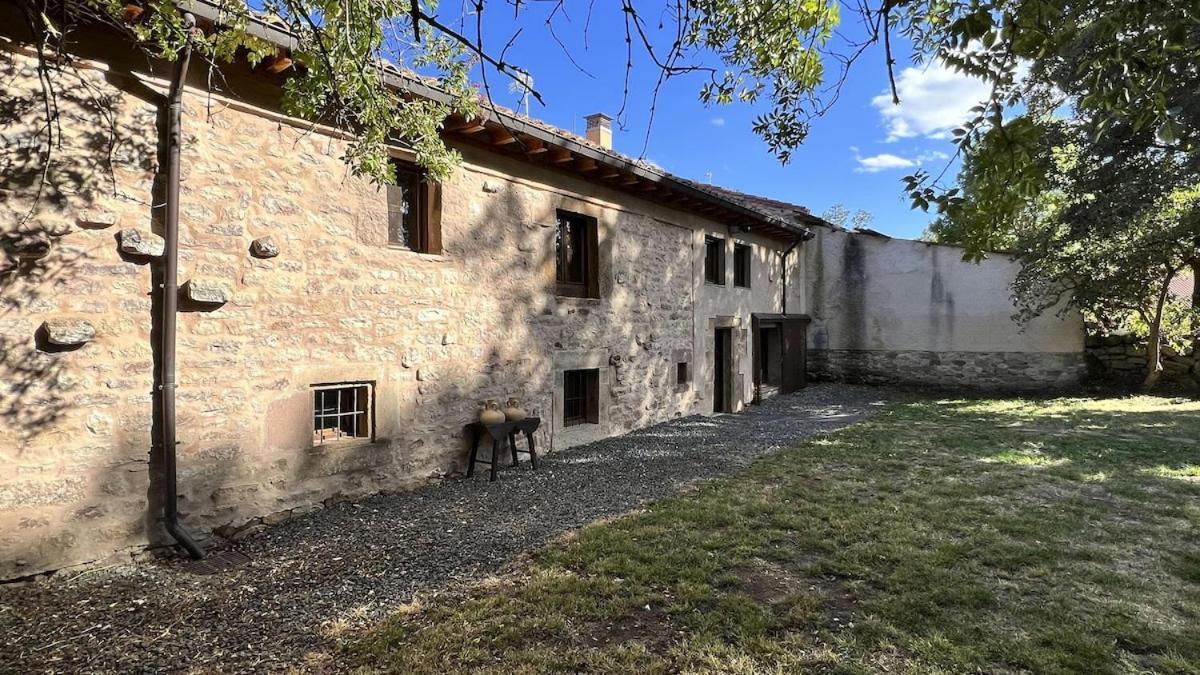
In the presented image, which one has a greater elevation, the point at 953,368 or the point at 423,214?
the point at 423,214

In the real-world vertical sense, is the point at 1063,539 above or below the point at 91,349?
below

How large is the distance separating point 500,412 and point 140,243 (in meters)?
3.44

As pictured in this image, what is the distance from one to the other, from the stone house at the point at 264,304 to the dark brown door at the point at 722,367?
3.58m

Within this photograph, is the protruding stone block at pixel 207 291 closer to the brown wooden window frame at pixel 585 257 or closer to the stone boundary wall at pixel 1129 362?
the brown wooden window frame at pixel 585 257

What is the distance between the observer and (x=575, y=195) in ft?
25.3

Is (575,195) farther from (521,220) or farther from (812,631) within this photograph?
(812,631)

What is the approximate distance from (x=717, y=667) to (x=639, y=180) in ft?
22.0

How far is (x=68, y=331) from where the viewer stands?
3.73 m

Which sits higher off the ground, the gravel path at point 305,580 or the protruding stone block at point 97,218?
the protruding stone block at point 97,218

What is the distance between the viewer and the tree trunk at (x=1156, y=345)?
38.1 ft

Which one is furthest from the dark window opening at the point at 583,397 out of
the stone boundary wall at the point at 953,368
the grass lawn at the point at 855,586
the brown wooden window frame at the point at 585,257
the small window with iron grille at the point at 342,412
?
the stone boundary wall at the point at 953,368

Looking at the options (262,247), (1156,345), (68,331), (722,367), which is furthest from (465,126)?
(1156,345)

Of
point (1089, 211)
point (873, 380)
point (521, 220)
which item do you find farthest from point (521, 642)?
point (873, 380)

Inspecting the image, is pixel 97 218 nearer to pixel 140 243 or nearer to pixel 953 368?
pixel 140 243
